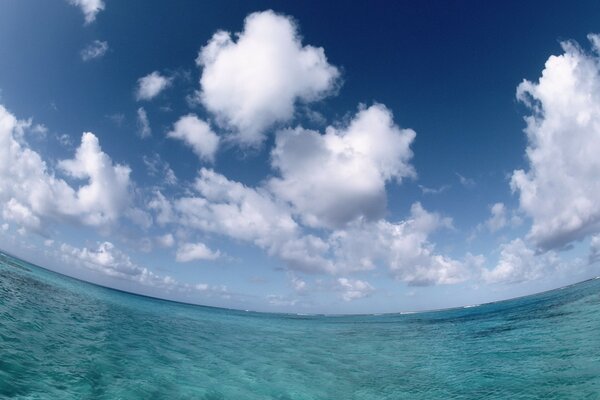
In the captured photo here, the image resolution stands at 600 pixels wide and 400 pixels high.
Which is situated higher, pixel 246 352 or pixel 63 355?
pixel 63 355

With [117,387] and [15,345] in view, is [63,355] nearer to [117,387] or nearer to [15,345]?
[15,345]

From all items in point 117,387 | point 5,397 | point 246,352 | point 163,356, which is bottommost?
point 246,352

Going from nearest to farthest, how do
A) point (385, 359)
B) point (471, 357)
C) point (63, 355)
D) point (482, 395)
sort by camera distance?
point (482, 395) < point (63, 355) < point (471, 357) < point (385, 359)

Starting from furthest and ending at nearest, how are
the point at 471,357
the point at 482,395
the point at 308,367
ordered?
the point at 471,357
the point at 308,367
the point at 482,395

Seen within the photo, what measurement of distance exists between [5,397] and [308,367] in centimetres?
2042

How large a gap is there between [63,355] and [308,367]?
18070mm

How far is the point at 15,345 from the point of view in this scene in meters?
18.1

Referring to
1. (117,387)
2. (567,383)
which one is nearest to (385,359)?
(567,383)

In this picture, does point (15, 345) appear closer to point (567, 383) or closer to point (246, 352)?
point (246, 352)

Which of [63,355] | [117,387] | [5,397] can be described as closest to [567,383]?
[117,387]

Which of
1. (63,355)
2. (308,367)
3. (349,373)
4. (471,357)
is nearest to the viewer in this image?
(63,355)

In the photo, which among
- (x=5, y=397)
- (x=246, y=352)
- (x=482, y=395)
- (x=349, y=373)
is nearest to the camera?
(x=5, y=397)

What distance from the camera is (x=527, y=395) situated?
16359 mm

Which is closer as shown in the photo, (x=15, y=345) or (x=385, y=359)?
(x=15, y=345)
